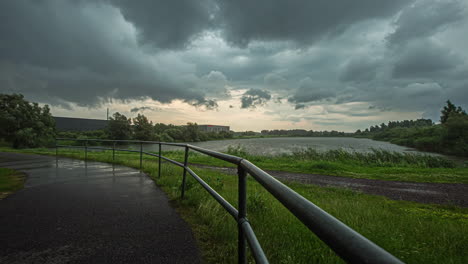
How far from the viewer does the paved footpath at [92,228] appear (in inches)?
92.0

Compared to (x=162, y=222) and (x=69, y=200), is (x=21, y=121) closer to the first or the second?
(x=69, y=200)

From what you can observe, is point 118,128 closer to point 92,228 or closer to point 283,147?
point 283,147

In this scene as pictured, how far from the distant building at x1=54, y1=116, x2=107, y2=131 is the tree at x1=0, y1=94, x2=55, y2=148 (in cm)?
4969

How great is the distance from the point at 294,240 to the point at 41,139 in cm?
4572

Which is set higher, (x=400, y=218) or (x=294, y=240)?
(x=294, y=240)

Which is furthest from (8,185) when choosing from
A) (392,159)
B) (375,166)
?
(392,159)

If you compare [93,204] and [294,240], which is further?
[93,204]

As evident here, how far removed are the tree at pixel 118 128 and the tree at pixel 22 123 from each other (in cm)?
3051

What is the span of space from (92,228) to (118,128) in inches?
2956

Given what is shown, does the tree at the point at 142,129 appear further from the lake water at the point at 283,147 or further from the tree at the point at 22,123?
the tree at the point at 22,123

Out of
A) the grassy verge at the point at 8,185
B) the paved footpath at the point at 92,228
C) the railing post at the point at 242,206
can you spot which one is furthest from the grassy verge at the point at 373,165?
the railing post at the point at 242,206

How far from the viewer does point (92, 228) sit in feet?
9.70

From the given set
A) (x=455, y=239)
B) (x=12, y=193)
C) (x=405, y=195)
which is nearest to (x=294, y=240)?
(x=455, y=239)

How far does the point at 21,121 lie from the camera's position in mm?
33875
